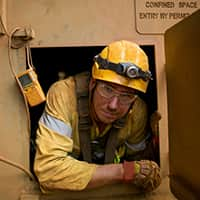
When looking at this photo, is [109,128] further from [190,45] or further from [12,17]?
[190,45]

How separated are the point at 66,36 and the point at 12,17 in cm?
17

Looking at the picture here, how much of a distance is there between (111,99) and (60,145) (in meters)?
0.20

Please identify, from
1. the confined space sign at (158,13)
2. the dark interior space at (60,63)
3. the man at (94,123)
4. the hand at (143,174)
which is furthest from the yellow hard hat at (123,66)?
the dark interior space at (60,63)

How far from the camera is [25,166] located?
1287mm

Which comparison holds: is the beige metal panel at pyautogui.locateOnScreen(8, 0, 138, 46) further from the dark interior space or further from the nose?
the dark interior space

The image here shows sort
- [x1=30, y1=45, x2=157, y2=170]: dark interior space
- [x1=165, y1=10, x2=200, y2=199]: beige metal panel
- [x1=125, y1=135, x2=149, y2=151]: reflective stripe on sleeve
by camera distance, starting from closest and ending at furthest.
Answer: [x1=165, y1=10, x2=200, y2=199]: beige metal panel < [x1=125, y1=135, x2=149, y2=151]: reflective stripe on sleeve < [x1=30, y1=45, x2=157, y2=170]: dark interior space

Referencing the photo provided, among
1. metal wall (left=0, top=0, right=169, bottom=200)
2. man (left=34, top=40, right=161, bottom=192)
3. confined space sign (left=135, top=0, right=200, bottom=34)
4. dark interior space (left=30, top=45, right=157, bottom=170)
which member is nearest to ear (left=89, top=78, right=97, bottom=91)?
man (left=34, top=40, right=161, bottom=192)

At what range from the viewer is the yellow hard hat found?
122 centimetres

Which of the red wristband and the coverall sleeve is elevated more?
the coverall sleeve

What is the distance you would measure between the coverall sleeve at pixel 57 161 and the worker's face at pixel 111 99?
0.11m

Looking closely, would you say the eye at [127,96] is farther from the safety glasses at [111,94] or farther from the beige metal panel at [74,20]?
the beige metal panel at [74,20]

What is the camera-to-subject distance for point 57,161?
1.20m

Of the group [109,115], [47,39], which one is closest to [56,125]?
[109,115]

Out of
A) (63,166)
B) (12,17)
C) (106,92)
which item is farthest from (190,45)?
(12,17)
